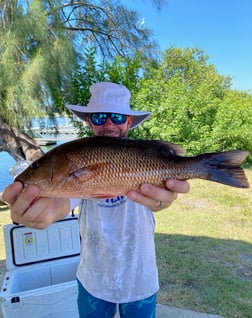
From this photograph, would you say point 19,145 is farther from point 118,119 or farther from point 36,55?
point 118,119

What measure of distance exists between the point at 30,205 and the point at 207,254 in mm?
2236

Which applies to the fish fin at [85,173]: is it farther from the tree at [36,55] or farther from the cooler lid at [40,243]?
the tree at [36,55]

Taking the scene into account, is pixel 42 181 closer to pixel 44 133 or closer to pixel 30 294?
pixel 30 294

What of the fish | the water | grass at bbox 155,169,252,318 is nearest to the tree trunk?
the water

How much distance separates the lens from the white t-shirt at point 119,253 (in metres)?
1.08

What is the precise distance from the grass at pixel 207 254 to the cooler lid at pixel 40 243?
80 cm

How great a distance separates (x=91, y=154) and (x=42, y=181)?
0.48ft

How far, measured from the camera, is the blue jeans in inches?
42.3

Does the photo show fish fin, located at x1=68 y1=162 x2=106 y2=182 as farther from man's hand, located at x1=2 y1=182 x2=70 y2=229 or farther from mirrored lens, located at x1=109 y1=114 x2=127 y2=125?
mirrored lens, located at x1=109 y1=114 x2=127 y2=125

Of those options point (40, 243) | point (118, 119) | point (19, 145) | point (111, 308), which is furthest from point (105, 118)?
point (19, 145)

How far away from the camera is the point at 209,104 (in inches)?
239

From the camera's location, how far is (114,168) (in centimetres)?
82

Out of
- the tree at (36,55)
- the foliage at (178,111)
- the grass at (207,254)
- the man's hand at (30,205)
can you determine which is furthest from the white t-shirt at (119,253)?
the foliage at (178,111)

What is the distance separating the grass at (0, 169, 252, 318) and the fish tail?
4.63ft
